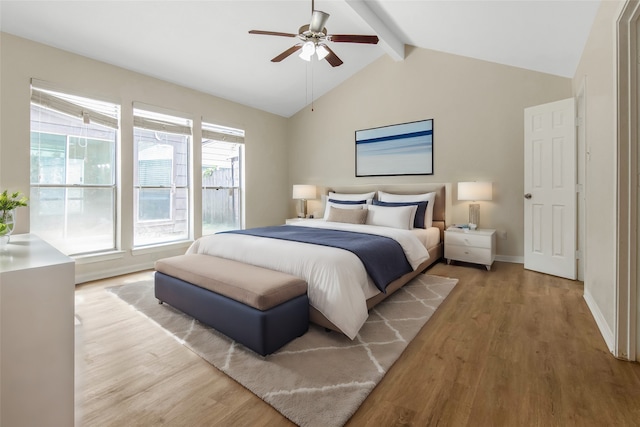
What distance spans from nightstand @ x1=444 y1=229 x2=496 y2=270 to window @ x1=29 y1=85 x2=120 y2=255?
450 cm

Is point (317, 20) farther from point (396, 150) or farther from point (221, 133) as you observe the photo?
point (221, 133)

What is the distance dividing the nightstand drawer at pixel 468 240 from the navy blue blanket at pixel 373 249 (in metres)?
1.38

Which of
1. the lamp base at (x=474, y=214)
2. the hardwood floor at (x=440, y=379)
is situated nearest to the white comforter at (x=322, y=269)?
the hardwood floor at (x=440, y=379)

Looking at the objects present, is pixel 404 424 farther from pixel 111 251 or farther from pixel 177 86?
pixel 177 86

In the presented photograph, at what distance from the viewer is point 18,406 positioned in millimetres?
909

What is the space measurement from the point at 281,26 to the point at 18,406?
4033 mm

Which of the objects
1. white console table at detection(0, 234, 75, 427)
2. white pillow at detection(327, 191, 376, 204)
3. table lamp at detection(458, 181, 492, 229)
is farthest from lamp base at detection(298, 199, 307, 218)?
white console table at detection(0, 234, 75, 427)

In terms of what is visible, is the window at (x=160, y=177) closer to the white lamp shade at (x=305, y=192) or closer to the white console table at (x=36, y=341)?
the white lamp shade at (x=305, y=192)

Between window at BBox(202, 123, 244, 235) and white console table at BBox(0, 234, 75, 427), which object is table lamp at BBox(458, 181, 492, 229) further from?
white console table at BBox(0, 234, 75, 427)

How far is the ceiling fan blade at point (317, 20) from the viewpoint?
94.1 inches

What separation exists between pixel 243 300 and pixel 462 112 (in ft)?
13.4

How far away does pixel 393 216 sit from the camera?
3984mm

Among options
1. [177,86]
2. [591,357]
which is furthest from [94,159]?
[591,357]

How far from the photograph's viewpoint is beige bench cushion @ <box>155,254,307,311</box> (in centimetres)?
192
